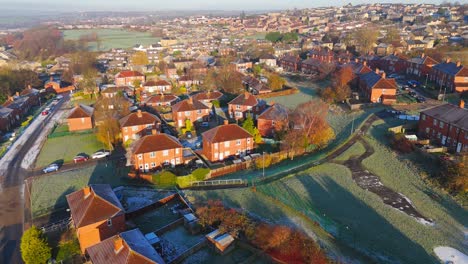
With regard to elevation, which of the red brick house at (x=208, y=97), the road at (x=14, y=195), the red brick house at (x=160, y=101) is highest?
the red brick house at (x=208, y=97)

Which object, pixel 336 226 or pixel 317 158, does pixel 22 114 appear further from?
pixel 336 226

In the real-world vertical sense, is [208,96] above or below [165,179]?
above

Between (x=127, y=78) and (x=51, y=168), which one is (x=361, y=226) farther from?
(x=127, y=78)

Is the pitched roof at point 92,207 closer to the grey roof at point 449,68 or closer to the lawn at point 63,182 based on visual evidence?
the lawn at point 63,182

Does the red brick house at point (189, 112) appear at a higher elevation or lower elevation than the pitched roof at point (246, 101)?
lower

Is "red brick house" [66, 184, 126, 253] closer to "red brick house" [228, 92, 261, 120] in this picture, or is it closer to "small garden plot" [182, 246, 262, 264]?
"small garden plot" [182, 246, 262, 264]

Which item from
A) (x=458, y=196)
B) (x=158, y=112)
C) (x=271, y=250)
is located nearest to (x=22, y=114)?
(x=158, y=112)

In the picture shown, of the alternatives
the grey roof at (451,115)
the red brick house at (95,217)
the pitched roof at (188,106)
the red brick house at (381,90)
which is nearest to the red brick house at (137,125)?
the pitched roof at (188,106)

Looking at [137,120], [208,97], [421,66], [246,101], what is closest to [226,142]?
[137,120]
